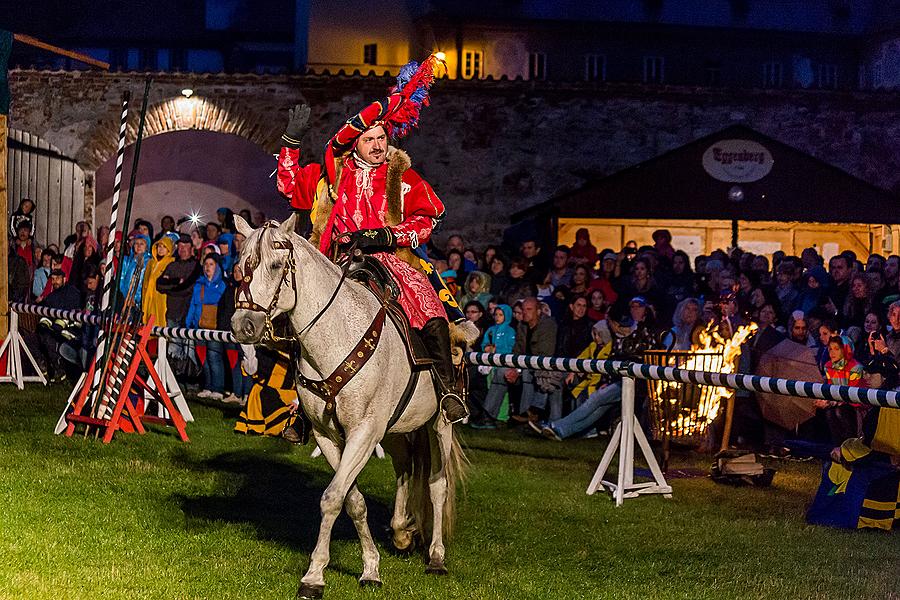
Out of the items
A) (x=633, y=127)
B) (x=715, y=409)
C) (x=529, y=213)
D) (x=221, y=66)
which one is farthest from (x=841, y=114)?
(x=221, y=66)

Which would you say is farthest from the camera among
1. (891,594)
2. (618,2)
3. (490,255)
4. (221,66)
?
(221,66)

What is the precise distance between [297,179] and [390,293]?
3.23ft

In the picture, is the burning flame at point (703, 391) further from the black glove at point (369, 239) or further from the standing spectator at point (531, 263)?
the standing spectator at point (531, 263)

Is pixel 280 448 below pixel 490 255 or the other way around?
below

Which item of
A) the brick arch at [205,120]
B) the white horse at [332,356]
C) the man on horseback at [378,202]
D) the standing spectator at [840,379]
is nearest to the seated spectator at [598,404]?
the standing spectator at [840,379]

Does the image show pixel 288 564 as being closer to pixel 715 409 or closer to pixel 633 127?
pixel 715 409

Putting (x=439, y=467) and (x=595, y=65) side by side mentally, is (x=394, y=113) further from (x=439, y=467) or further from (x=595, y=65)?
(x=595, y=65)

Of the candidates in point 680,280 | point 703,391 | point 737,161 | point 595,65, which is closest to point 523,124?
point 737,161

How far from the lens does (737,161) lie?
20281 mm

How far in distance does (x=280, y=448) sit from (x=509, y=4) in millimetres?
27848

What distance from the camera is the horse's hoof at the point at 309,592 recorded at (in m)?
6.66

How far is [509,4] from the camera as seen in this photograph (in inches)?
1471

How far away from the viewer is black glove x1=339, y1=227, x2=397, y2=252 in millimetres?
7285

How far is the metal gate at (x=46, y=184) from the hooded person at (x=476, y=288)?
11466 millimetres
